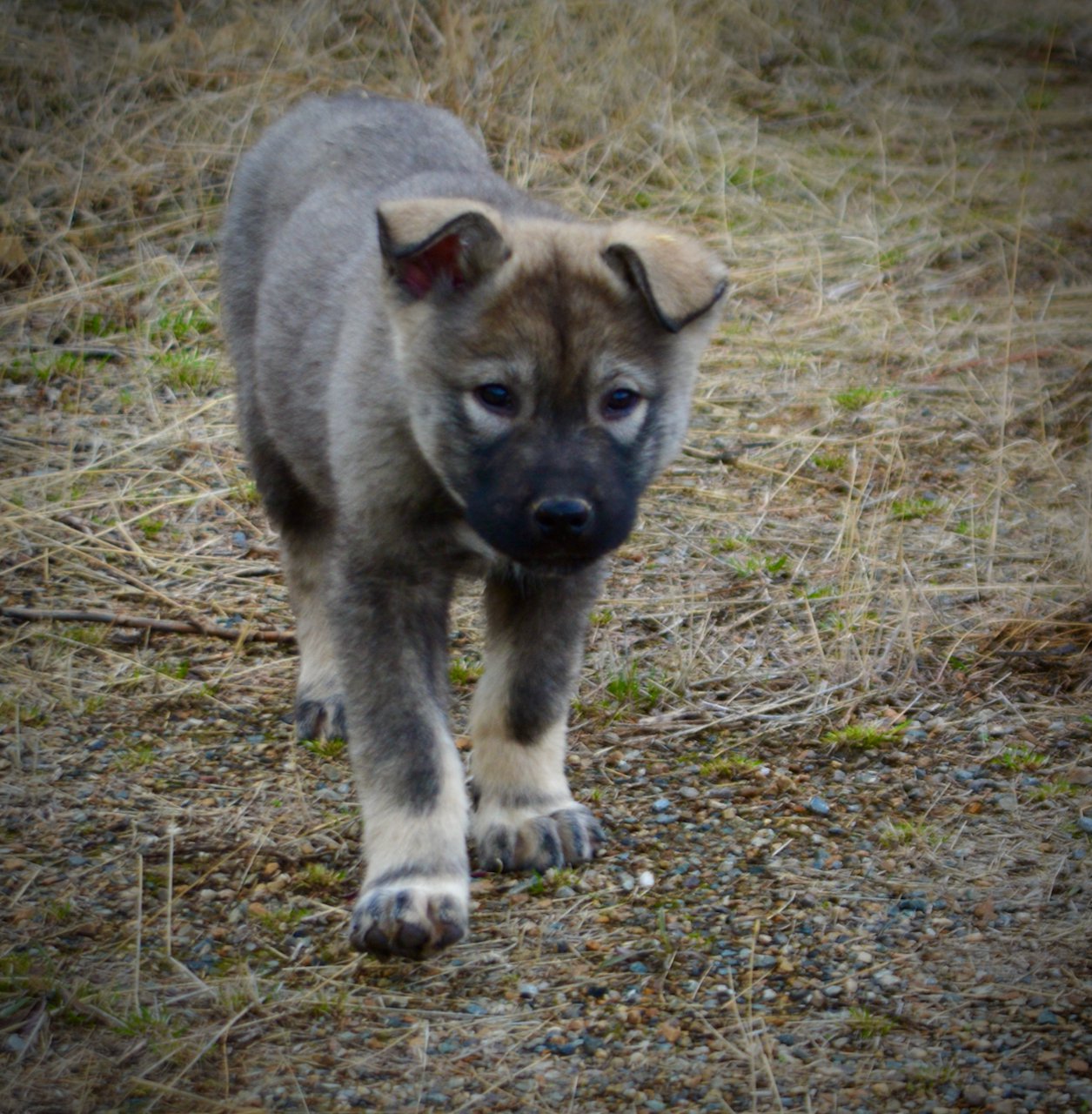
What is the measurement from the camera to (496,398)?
3.32 m

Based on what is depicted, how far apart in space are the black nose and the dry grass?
0.93 meters

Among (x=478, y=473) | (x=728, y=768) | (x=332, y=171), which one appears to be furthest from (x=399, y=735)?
(x=332, y=171)

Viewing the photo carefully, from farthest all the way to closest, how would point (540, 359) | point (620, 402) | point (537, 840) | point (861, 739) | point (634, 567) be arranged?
point (634, 567) < point (861, 739) < point (537, 840) < point (620, 402) < point (540, 359)

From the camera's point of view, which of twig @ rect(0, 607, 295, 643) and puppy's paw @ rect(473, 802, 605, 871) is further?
twig @ rect(0, 607, 295, 643)

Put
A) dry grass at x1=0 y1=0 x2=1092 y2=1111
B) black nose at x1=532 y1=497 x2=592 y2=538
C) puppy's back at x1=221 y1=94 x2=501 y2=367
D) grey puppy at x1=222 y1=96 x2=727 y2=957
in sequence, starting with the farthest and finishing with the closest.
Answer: puppy's back at x1=221 y1=94 x2=501 y2=367
grey puppy at x1=222 y1=96 x2=727 y2=957
black nose at x1=532 y1=497 x2=592 y2=538
dry grass at x1=0 y1=0 x2=1092 y2=1111

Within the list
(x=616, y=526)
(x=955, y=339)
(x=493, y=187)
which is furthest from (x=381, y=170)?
(x=955, y=339)

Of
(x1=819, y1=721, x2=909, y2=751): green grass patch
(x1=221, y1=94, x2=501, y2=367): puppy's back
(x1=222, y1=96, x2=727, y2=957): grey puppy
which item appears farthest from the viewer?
(x1=221, y1=94, x2=501, y2=367): puppy's back

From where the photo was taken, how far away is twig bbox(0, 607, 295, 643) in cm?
480

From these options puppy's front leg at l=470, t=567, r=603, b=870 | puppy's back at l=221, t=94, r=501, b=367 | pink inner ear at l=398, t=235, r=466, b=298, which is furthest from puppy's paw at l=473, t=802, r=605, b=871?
puppy's back at l=221, t=94, r=501, b=367

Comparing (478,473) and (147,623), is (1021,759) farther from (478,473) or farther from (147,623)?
(147,623)

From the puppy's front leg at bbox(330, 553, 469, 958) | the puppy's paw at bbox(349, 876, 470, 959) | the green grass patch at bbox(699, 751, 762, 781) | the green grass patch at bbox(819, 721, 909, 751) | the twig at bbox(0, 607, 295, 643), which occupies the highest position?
the puppy's front leg at bbox(330, 553, 469, 958)

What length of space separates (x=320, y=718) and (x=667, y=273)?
1701mm

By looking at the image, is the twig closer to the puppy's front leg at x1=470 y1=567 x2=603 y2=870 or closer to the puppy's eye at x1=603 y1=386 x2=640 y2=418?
the puppy's front leg at x1=470 y1=567 x2=603 y2=870

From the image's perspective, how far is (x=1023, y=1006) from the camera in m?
2.99
